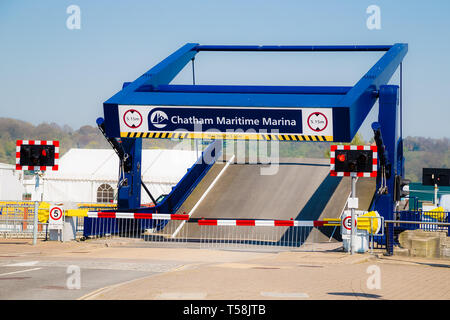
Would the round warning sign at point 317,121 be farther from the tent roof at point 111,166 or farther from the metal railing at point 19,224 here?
the tent roof at point 111,166

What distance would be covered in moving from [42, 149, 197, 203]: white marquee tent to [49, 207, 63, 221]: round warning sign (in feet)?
94.9

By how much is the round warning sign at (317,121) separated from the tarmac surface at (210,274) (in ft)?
13.8

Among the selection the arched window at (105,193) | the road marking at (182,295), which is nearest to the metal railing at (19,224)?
the road marking at (182,295)

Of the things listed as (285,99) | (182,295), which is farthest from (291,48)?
(182,295)

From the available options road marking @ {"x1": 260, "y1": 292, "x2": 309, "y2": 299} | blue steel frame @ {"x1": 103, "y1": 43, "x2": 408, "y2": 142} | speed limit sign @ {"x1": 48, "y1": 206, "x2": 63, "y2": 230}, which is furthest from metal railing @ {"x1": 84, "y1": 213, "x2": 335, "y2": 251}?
road marking @ {"x1": 260, "y1": 292, "x2": 309, "y2": 299}

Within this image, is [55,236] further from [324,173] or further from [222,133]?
[324,173]

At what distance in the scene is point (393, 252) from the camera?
20.3 meters

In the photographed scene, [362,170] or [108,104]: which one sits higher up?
[108,104]

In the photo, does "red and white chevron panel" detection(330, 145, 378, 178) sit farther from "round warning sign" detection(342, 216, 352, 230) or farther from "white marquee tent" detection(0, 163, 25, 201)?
"white marquee tent" detection(0, 163, 25, 201)

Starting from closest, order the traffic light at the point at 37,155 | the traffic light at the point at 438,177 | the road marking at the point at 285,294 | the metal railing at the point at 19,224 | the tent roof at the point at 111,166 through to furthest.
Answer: the road marking at the point at 285,294, the traffic light at the point at 37,155, the metal railing at the point at 19,224, the traffic light at the point at 438,177, the tent roof at the point at 111,166

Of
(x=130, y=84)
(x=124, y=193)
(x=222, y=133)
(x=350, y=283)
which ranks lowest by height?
(x=350, y=283)

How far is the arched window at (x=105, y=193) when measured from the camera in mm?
53031
